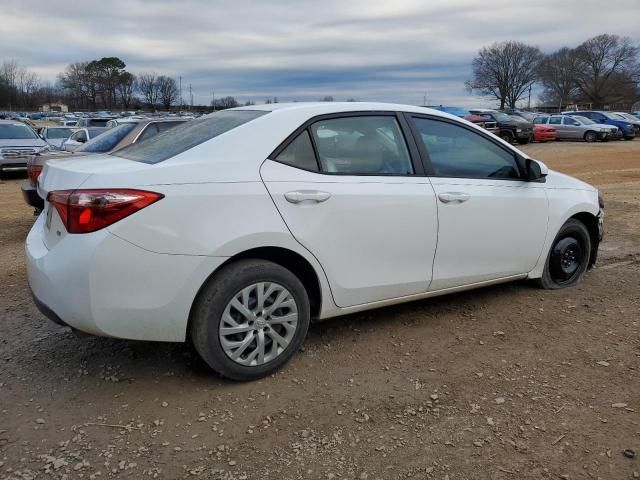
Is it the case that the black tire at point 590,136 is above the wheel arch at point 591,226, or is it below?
above

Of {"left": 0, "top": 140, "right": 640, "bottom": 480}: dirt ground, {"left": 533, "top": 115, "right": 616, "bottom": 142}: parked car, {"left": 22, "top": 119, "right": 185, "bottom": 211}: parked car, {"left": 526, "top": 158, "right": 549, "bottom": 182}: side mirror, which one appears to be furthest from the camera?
{"left": 533, "top": 115, "right": 616, "bottom": 142}: parked car

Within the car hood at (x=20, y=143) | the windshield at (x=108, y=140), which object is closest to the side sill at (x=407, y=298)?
the windshield at (x=108, y=140)

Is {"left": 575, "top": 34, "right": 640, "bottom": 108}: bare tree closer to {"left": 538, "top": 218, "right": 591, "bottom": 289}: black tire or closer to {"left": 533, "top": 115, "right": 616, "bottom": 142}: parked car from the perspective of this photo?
{"left": 533, "top": 115, "right": 616, "bottom": 142}: parked car

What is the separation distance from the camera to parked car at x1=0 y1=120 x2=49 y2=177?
15.4m

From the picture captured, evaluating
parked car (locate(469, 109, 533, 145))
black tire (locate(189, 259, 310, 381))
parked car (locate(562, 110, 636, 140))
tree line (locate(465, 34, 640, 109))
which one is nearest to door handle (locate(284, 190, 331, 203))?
black tire (locate(189, 259, 310, 381))

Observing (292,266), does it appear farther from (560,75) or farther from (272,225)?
(560,75)

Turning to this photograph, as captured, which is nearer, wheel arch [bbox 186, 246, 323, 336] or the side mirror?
wheel arch [bbox 186, 246, 323, 336]

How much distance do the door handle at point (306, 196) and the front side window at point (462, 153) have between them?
3.25 feet

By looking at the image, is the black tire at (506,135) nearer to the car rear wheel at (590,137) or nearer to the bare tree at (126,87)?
the car rear wheel at (590,137)

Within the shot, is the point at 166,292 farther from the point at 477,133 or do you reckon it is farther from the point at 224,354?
the point at 477,133

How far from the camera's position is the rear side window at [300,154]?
3388 millimetres

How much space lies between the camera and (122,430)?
9.46 feet

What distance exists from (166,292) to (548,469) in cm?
203

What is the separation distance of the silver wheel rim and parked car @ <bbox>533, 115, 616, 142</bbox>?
31758 millimetres
